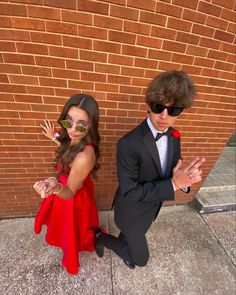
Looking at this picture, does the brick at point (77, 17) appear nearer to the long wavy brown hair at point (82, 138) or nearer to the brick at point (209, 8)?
the long wavy brown hair at point (82, 138)

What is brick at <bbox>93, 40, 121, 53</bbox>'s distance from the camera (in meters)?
1.63

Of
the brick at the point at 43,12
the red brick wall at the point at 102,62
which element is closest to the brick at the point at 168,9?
the red brick wall at the point at 102,62

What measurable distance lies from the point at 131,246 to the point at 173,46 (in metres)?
2.05

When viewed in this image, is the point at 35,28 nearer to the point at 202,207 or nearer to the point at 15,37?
the point at 15,37

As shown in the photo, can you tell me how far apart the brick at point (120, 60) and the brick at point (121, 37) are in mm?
128

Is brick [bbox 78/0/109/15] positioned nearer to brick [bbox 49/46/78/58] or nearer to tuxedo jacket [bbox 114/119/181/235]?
brick [bbox 49/46/78/58]

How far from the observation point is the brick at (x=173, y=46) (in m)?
1.77

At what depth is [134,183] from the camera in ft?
4.91

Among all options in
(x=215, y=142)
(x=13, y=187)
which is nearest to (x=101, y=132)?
(x=13, y=187)

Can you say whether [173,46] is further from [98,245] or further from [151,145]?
[98,245]

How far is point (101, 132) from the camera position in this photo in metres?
2.16

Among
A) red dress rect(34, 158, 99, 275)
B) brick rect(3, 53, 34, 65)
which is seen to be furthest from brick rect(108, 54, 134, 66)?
red dress rect(34, 158, 99, 275)

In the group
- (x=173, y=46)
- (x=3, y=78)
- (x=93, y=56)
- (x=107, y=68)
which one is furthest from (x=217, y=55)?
(x=3, y=78)

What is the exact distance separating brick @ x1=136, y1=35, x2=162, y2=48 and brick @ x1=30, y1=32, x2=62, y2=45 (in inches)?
27.4
